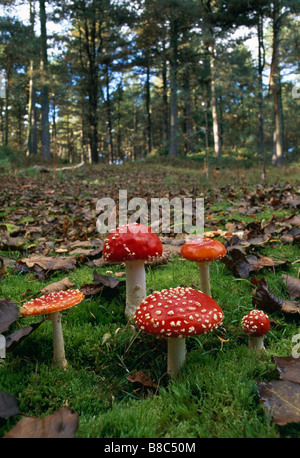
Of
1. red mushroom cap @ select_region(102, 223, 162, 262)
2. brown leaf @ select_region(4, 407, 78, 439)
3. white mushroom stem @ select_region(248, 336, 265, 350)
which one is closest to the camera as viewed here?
brown leaf @ select_region(4, 407, 78, 439)

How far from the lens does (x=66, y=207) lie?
24.3 ft

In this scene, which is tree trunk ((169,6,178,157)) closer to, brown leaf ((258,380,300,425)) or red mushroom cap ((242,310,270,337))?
red mushroom cap ((242,310,270,337))

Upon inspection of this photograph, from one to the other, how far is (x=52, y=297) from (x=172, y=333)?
2.85 feet

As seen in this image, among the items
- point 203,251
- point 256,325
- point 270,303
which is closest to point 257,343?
point 256,325

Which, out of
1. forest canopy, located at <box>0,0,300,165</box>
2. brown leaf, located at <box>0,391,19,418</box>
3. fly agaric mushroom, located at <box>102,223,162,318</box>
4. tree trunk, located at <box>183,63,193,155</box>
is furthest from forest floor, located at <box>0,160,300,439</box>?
tree trunk, located at <box>183,63,193,155</box>

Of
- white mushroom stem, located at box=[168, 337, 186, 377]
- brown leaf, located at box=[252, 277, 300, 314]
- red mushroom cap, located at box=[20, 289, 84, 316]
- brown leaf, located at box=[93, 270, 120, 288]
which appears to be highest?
red mushroom cap, located at box=[20, 289, 84, 316]

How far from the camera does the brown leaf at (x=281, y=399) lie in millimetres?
1430

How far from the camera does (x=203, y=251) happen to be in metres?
2.34

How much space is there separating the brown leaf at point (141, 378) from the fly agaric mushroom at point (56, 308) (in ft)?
1.56

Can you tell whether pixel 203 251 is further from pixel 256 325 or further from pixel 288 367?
pixel 288 367

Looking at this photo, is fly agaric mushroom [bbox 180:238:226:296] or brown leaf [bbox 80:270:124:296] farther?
brown leaf [bbox 80:270:124:296]

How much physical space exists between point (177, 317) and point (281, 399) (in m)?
0.69

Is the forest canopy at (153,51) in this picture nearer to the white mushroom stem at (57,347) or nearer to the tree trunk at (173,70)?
the tree trunk at (173,70)

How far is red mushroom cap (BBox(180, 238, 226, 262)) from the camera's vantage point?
2.33m
